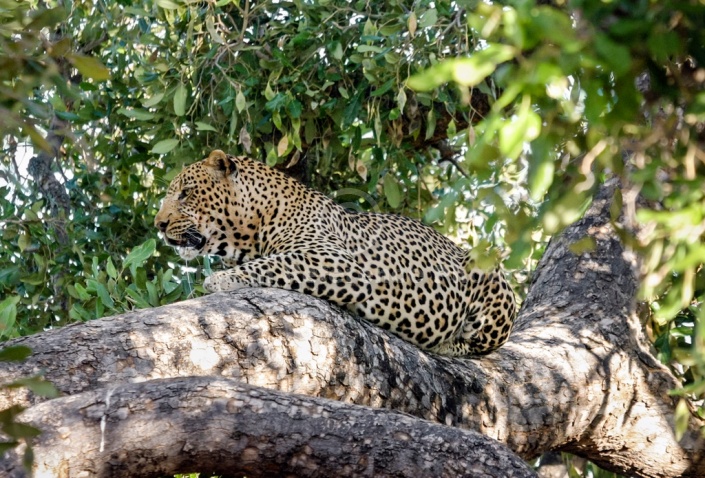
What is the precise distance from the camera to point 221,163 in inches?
303

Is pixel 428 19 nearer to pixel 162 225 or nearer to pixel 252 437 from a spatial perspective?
pixel 162 225

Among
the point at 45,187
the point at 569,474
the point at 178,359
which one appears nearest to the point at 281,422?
the point at 178,359

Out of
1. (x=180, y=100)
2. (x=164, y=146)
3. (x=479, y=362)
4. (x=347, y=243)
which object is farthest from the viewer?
(x=164, y=146)

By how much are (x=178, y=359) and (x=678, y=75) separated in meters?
3.20

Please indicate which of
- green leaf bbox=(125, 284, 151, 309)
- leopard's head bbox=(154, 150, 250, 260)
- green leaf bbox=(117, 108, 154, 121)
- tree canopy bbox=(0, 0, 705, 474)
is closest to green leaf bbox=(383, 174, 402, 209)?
tree canopy bbox=(0, 0, 705, 474)

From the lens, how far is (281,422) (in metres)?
4.09

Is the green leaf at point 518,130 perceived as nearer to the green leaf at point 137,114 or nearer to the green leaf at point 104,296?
the green leaf at point 104,296

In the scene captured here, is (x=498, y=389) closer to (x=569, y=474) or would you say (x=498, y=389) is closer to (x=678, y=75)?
(x=569, y=474)

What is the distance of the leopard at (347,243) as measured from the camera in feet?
24.0

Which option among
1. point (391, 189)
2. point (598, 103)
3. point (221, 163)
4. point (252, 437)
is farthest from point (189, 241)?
point (598, 103)

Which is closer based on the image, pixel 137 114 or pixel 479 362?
pixel 479 362

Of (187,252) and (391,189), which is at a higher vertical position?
(391,189)

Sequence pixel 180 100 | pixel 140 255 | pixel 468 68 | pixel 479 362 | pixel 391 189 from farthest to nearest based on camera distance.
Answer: pixel 391 189 → pixel 180 100 → pixel 479 362 → pixel 140 255 → pixel 468 68

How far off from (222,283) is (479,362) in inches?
68.7
